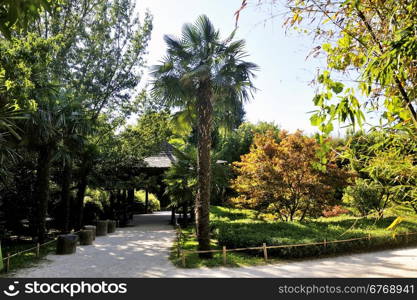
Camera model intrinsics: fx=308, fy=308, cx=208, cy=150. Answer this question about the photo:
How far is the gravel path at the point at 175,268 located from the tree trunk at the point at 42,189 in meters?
2.40

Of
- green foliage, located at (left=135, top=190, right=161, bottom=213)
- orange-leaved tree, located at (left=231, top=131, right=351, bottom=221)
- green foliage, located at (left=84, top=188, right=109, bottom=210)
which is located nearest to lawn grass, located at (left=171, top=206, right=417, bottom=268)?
orange-leaved tree, located at (left=231, top=131, right=351, bottom=221)

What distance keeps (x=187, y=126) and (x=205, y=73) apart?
312 centimetres

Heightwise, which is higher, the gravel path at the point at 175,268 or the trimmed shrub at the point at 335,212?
the trimmed shrub at the point at 335,212

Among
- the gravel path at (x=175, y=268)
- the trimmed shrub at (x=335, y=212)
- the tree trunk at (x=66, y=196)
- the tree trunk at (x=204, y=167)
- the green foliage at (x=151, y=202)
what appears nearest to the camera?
the gravel path at (x=175, y=268)

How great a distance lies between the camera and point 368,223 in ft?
49.0

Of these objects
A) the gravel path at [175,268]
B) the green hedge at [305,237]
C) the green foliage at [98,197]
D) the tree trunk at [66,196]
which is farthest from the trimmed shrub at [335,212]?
the green foliage at [98,197]

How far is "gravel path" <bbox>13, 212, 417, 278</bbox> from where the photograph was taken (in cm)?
862

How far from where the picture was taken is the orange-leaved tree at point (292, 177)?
47.2 feet

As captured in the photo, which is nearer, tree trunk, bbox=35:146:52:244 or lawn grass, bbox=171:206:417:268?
lawn grass, bbox=171:206:417:268

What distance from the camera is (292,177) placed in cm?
1463

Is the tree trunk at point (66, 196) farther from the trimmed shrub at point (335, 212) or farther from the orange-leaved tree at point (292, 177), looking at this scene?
the trimmed shrub at point (335, 212)

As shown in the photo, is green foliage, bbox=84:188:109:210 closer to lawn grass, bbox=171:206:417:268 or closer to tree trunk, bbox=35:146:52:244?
tree trunk, bbox=35:146:52:244

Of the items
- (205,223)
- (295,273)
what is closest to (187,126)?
(205,223)

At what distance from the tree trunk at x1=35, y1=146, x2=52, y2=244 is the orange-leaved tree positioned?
916 cm
